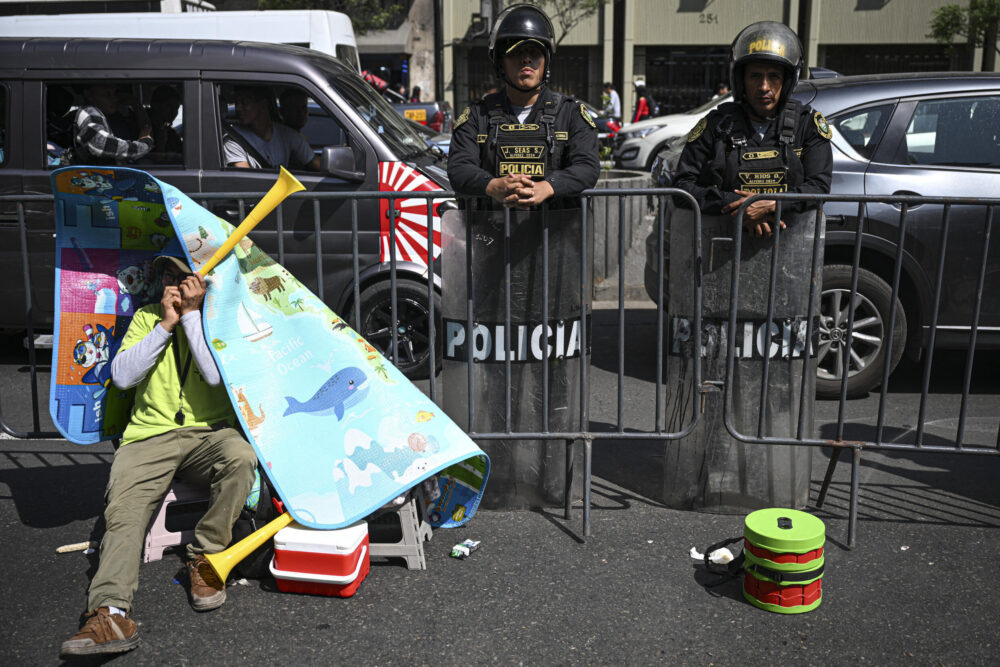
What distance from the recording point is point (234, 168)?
19.9 feet

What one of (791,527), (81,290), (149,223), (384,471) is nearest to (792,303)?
(791,527)

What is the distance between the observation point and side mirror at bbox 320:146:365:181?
5.93 metres

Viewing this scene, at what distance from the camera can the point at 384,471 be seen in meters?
3.51

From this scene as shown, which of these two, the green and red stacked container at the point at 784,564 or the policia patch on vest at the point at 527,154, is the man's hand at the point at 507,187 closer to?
the policia patch on vest at the point at 527,154

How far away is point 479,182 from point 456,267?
0.40m

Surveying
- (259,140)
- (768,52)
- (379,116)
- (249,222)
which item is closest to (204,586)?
(249,222)

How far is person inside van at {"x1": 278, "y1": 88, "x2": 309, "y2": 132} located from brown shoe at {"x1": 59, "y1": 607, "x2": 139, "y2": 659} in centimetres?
390

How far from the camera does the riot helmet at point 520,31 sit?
12.8ft

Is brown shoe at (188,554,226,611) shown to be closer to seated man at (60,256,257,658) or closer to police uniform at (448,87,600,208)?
seated man at (60,256,257,658)

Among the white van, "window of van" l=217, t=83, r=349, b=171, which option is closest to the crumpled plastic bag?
"window of van" l=217, t=83, r=349, b=171

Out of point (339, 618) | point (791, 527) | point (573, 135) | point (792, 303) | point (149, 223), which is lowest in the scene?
point (339, 618)

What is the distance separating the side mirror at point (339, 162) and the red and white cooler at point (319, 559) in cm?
304

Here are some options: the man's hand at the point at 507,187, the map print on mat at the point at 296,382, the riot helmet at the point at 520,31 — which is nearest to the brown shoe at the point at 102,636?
the map print on mat at the point at 296,382

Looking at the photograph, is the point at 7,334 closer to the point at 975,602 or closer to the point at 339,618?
the point at 339,618
